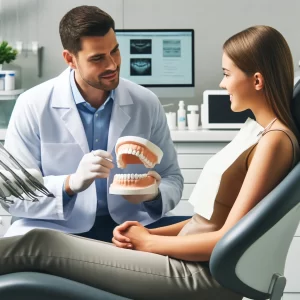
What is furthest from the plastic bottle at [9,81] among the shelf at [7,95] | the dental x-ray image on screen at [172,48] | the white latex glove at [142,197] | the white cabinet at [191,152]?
the white latex glove at [142,197]

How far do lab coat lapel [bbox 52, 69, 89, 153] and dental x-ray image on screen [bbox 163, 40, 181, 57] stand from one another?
182 cm

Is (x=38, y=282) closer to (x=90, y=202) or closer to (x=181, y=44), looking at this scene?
(x=90, y=202)

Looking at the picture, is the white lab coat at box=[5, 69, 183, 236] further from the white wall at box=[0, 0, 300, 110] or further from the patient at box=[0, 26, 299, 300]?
the white wall at box=[0, 0, 300, 110]

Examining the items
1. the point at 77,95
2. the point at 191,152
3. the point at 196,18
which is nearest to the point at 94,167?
the point at 77,95

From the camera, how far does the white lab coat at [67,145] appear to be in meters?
2.23

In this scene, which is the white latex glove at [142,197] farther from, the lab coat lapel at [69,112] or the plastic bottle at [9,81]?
the plastic bottle at [9,81]

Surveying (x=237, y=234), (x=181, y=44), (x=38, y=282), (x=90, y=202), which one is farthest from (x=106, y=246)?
(x=181, y=44)

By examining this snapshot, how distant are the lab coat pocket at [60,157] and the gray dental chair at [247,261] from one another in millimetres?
783

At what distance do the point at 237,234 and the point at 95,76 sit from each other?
0.93 metres

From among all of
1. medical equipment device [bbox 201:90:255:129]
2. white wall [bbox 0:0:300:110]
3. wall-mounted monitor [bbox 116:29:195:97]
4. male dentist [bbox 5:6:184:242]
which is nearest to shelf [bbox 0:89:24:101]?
white wall [bbox 0:0:300:110]

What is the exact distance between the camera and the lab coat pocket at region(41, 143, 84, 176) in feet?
7.59

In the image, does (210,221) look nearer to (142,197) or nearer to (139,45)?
(142,197)

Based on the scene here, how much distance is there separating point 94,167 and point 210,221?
17.6 inches

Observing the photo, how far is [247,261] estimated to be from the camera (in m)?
1.57
